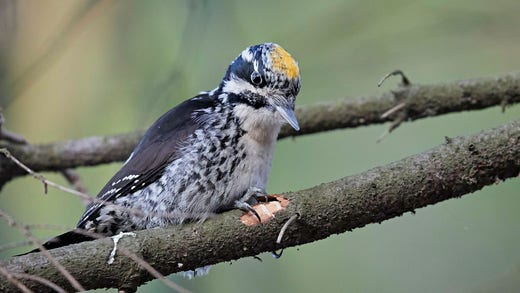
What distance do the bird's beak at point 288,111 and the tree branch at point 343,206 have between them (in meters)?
0.47

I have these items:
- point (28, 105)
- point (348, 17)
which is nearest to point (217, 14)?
point (348, 17)

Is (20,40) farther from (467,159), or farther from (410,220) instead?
(467,159)

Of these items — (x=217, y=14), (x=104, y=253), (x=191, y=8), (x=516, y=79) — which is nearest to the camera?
(x=104, y=253)

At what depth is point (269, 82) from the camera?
8.54 ft

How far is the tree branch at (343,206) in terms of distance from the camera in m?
2.00

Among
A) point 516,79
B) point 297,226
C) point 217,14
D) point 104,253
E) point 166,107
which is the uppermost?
point 217,14

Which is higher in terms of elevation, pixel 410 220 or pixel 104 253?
pixel 410 220

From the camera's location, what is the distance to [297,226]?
203cm

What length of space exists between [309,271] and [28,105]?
6.30 feet

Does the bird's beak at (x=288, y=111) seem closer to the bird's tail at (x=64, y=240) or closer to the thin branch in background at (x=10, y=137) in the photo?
the bird's tail at (x=64, y=240)

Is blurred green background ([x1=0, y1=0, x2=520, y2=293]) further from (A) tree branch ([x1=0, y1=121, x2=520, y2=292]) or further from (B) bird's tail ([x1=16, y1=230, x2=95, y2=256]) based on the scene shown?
(A) tree branch ([x1=0, y1=121, x2=520, y2=292])

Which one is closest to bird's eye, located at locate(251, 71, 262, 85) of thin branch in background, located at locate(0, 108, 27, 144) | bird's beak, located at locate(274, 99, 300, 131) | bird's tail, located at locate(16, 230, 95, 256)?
bird's beak, located at locate(274, 99, 300, 131)

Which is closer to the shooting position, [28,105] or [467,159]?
[467,159]

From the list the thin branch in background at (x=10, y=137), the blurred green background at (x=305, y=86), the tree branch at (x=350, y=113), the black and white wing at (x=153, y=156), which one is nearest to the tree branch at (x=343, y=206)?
the black and white wing at (x=153, y=156)
